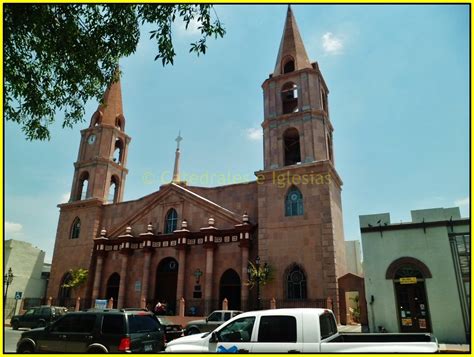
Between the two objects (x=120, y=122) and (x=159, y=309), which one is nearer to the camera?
(x=159, y=309)

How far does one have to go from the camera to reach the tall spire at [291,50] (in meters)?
28.8

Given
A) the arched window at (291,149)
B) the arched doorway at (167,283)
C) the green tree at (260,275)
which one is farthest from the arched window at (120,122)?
the green tree at (260,275)

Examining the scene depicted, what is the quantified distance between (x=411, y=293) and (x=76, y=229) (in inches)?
1144

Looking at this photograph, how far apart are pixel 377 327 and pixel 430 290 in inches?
124

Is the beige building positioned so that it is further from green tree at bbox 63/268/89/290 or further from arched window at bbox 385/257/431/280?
green tree at bbox 63/268/89/290

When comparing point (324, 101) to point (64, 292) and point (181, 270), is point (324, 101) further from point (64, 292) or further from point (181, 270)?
point (64, 292)

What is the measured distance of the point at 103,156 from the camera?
A: 34156 mm

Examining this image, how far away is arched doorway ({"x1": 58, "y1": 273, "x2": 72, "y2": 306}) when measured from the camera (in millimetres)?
30328

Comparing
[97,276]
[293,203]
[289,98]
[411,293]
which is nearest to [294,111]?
[289,98]

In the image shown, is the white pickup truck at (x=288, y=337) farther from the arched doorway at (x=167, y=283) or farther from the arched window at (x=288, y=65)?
the arched window at (x=288, y=65)

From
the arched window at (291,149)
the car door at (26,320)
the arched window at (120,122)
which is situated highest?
the arched window at (120,122)

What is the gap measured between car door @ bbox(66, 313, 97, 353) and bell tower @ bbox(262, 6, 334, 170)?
18.4m

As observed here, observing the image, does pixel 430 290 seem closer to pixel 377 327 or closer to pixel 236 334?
pixel 377 327

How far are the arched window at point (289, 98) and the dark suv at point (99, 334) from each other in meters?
22.3
